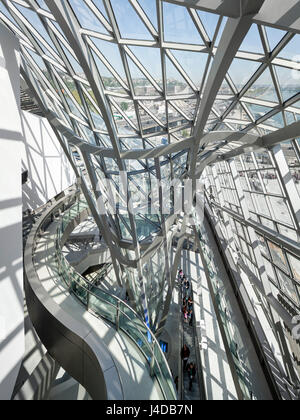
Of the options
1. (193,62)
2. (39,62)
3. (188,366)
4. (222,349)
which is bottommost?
(188,366)

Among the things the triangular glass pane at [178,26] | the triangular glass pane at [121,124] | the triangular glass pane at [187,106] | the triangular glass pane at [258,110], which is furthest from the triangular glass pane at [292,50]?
the triangular glass pane at [121,124]

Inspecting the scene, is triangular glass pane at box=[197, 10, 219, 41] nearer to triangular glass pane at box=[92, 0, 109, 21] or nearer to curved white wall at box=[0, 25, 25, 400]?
triangular glass pane at box=[92, 0, 109, 21]

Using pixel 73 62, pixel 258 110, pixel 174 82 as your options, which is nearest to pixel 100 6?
pixel 73 62

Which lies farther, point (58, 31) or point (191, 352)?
point (191, 352)

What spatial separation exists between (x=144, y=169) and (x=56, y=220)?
27.8 feet

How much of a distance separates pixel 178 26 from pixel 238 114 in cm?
584

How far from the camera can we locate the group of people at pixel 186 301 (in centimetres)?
3017

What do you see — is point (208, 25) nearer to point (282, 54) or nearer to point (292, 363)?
point (282, 54)

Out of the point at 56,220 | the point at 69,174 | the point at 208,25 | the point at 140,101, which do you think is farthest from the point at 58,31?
the point at 69,174

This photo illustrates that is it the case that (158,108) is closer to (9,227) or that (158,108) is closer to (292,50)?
(292,50)

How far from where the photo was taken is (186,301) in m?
32.6

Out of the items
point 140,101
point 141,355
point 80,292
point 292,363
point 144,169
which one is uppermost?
point 140,101

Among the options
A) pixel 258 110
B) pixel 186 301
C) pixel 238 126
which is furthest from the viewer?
pixel 186 301

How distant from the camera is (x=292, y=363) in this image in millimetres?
11219
